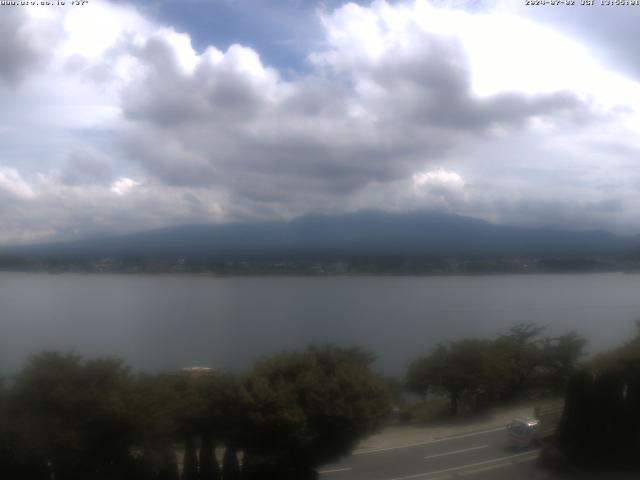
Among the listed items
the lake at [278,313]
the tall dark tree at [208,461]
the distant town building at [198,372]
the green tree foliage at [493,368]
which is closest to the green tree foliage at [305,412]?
the tall dark tree at [208,461]

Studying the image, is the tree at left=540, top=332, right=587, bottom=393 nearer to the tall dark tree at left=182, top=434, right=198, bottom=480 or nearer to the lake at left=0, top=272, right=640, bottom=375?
the lake at left=0, top=272, right=640, bottom=375

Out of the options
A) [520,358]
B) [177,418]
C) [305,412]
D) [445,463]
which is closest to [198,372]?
[177,418]

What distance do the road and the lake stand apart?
2.47 meters

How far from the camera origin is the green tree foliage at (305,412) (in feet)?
27.7

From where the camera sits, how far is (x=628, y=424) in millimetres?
9258

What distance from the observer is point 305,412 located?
28.3 ft

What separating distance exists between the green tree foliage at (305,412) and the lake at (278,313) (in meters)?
1.20

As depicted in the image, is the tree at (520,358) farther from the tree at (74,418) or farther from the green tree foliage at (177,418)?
the tree at (74,418)

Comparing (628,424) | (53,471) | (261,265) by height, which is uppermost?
(261,265)

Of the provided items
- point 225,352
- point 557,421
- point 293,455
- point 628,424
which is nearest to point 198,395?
point 293,455

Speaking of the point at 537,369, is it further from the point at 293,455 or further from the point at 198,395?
the point at 198,395

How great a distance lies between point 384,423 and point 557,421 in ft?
9.54

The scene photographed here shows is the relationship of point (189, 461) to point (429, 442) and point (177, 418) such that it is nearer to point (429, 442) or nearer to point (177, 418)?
point (177, 418)

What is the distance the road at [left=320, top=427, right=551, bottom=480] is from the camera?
8.34 m
